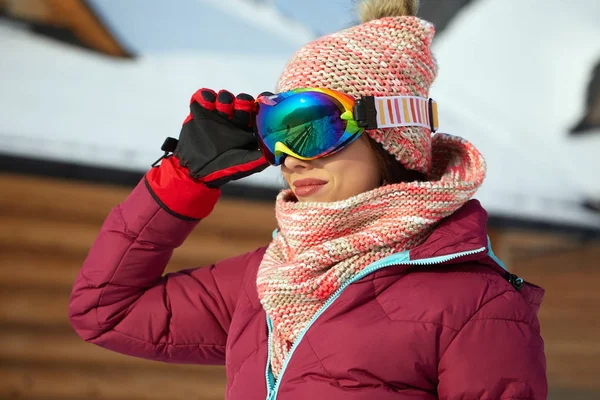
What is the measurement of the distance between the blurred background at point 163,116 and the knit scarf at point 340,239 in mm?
1461

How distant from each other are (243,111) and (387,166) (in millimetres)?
323

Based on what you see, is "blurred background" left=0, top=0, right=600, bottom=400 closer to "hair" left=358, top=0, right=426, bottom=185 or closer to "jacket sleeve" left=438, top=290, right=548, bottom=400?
"hair" left=358, top=0, right=426, bottom=185

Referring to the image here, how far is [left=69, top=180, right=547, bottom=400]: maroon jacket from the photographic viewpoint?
102 cm

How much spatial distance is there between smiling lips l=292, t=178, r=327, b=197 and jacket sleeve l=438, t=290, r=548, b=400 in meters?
0.38

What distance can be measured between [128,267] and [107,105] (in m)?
1.50

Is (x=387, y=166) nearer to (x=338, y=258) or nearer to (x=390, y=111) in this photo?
(x=390, y=111)

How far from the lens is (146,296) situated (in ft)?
4.64

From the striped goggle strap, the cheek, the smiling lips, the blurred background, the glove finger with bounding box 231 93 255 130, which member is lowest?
the blurred background

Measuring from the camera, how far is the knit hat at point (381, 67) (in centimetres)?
120

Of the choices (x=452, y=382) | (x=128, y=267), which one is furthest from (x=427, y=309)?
(x=128, y=267)

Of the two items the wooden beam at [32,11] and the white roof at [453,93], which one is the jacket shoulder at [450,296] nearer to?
the white roof at [453,93]

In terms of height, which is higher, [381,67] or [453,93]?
[381,67]

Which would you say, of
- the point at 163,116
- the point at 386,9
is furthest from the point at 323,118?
the point at 163,116

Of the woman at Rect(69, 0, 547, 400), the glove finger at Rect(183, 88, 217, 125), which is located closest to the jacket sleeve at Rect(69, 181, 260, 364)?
the woman at Rect(69, 0, 547, 400)
